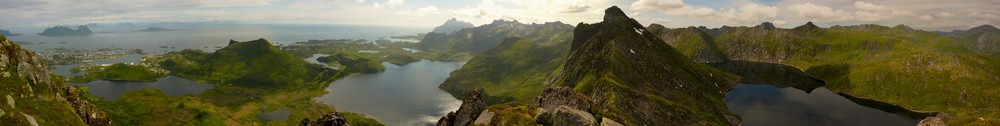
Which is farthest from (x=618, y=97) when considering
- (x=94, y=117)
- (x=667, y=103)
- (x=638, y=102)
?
(x=94, y=117)

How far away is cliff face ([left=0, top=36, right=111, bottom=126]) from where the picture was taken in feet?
253

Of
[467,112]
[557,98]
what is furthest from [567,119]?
[557,98]

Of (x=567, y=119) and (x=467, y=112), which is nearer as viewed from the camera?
(x=567, y=119)

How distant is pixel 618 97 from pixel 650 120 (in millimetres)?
14678

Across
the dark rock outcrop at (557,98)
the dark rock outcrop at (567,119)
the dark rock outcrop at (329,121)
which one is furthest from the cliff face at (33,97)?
the dark rock outcrop at (557,98)

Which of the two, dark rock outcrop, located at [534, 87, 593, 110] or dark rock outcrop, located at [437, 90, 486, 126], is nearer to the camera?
dark rock outcrop, located at [437, 90, 486, 126]

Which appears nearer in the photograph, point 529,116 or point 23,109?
point 529,116

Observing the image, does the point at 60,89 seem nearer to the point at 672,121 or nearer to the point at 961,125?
the point at 672,121

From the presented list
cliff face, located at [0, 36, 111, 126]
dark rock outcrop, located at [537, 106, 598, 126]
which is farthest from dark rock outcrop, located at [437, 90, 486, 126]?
cliff face, located at [0, 36, 111, 126]

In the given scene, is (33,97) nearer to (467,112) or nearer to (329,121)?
(329,121)

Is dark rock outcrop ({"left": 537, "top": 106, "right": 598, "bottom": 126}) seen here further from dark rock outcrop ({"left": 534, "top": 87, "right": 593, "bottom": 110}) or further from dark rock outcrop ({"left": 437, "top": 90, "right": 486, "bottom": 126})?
dark rock outcrop ({"left": 534, "top": 87, "right": 593, "bottom": 110})

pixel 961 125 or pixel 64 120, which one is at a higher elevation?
pixel 64 120

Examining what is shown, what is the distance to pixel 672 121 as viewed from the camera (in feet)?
580

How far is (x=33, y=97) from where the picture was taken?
86.0 meters
